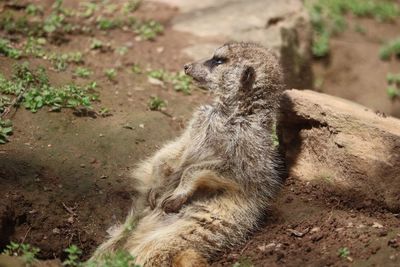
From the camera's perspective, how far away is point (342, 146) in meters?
4.25

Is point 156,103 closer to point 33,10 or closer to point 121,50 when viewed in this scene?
point 121,50

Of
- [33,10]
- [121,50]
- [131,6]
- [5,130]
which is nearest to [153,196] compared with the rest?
[5,130]

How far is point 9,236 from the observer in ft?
13.2

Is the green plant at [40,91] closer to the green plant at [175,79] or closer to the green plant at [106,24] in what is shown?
the green plant at [175,79]

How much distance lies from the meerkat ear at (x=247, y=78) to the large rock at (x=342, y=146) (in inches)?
15.3

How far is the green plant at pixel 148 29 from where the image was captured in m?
6.68

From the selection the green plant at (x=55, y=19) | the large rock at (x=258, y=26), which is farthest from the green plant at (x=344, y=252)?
Answer: the green plant at (x=55, y=19)

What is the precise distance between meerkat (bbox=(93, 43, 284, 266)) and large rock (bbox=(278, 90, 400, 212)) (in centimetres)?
21

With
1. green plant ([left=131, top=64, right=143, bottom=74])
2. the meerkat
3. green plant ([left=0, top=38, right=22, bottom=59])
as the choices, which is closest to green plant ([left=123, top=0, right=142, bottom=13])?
green plant ([left=131, top=64, right=143, bottom=74])

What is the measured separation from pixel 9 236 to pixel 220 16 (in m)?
3.98

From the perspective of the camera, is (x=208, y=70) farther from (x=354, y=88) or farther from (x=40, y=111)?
(x=354, y=88)

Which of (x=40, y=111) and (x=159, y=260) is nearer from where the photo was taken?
(x=159, y=260)

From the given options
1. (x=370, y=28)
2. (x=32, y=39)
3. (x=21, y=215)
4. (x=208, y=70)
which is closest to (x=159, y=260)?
(x=21, y=215)

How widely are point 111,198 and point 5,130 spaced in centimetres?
95
